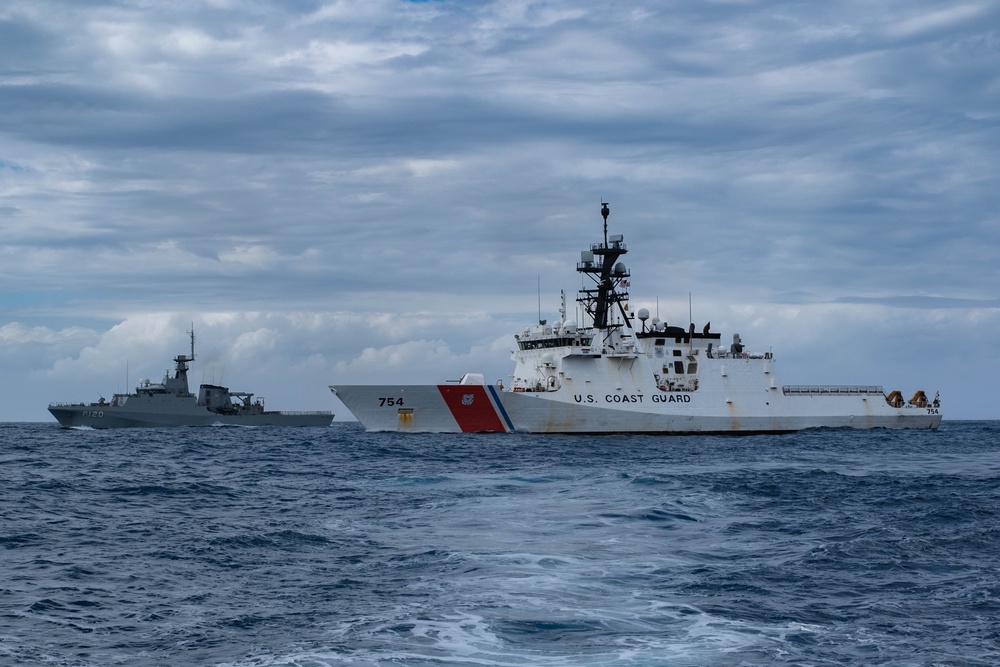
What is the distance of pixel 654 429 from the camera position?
132 feet

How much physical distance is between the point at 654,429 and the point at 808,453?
9192mm

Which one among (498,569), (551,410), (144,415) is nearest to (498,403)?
(551,410)

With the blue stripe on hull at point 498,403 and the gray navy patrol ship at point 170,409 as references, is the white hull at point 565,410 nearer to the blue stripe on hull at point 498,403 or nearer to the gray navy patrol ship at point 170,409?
the blue stripe on hull at point 498,403

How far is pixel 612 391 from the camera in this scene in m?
39.5

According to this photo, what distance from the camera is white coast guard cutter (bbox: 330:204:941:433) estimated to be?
38.2 m

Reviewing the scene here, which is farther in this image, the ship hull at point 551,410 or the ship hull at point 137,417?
the ship hull at point 137,417

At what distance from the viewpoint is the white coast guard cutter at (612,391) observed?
38.2m

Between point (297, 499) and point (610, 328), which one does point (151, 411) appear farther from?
point (297, 499)

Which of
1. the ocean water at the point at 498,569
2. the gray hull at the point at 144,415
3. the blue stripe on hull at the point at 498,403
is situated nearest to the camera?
the ocean water at the point at 498,569

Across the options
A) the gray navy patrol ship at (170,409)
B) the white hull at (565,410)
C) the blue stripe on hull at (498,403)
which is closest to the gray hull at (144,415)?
the gray navy patrol ship at (170,409)

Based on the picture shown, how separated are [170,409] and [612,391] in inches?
1344

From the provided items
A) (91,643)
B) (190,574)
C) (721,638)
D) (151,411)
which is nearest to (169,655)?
(91,643)

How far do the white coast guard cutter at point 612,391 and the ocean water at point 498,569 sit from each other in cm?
1504

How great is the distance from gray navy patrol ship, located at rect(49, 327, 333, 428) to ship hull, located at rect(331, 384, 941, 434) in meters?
25.9
